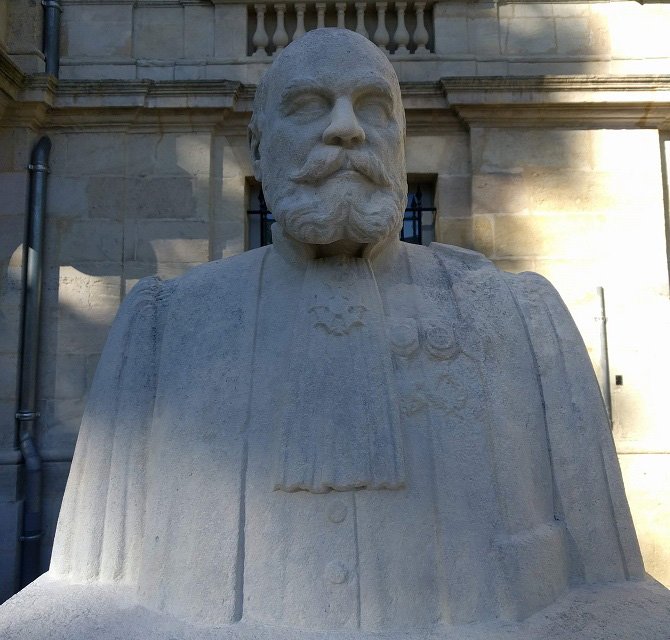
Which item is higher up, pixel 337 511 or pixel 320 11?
pixel 320 11

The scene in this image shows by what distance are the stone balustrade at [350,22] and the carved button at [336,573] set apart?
4882mm

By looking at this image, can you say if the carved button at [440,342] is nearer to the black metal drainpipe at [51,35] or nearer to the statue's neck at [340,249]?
the statue's neck at [340,249]

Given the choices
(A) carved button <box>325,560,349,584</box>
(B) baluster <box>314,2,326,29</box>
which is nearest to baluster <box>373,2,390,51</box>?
(B) baluster <box>314,2,326,29</box>

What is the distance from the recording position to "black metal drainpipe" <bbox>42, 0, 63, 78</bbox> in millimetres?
5304

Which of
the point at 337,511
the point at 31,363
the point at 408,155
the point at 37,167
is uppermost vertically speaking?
the point at 408,155

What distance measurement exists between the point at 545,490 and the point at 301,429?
2.14ft

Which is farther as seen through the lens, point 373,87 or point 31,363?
point 31,363

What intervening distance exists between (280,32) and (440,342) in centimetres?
463

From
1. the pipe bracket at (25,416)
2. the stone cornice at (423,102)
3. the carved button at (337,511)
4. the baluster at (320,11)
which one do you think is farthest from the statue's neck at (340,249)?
the baluster at (320,11)

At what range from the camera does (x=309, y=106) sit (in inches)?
66.5

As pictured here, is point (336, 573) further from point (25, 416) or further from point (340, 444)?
point (25, 416)

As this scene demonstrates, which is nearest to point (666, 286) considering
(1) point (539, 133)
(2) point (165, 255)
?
(1) point (539, 133)

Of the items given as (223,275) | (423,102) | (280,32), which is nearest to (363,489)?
(223,275)

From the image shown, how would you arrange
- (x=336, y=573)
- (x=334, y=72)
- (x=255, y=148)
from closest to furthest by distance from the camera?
(x=336, y=573), (x=334, y=72), (x=255, y=148)
